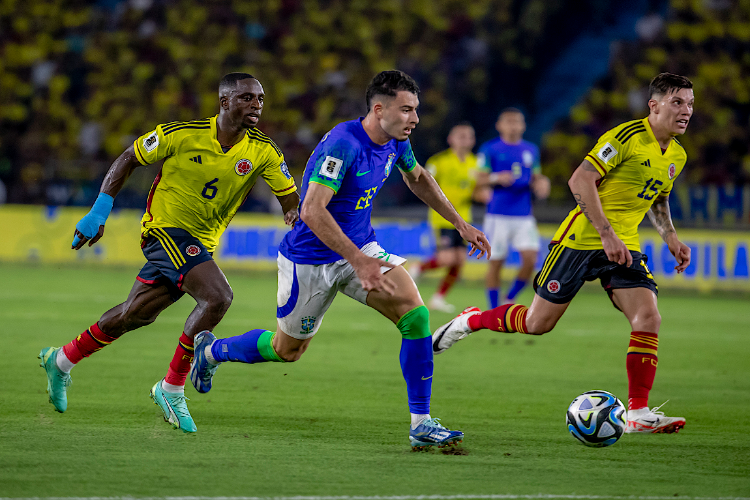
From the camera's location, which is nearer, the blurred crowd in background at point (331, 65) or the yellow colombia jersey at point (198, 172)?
the yellow colombia jersey at point (198, 172)

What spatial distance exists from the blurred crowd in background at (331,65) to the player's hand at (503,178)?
249 inches

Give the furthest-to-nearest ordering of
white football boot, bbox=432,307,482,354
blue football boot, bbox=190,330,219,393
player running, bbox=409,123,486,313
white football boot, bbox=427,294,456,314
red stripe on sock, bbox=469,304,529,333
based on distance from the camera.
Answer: player running, bbox=409,123,486,313 < white football boot, bbox=427,294,456,314 < white football boot, bbox=432,307,482,354 < red stripe on sock, bbox=469,304,529,333 < blue football boot, bbox=190,330,219,393

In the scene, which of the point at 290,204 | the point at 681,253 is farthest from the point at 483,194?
the point at 290,204

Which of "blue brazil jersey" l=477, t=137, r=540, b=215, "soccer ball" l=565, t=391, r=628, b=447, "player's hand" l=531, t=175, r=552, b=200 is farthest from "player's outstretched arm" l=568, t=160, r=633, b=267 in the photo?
"blue brazil jersey" l=477, t=137, r=540, b=215

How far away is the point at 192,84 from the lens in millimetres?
20391

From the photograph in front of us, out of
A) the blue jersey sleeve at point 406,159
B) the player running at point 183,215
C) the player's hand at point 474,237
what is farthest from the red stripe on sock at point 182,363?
the player's hand at point 474,237

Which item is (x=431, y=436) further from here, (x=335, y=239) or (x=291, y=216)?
(x=291, y=216)

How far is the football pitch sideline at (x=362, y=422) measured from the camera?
4.00 metres

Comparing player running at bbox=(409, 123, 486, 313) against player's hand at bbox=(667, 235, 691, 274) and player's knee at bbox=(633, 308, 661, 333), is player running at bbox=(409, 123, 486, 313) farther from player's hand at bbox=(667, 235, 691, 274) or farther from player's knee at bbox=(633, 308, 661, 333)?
player's knee at bbox=(633, 308, 661, 333)

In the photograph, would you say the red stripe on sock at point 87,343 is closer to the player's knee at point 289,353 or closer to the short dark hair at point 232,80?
the player's knee at point 289,353

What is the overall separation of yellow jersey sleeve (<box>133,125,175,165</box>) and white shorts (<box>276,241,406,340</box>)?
1.11 metres

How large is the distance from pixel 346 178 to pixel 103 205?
158 cm

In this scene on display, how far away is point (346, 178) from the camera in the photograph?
4.86m

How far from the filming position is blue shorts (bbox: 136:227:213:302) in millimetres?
5391
